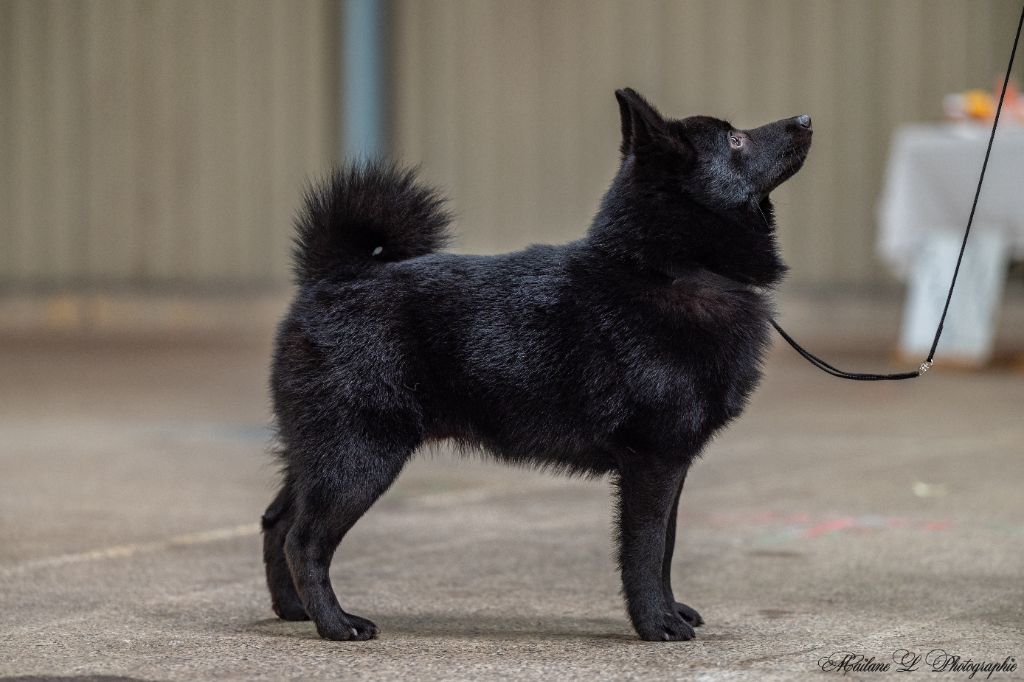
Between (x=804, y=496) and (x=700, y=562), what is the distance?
1251 millimetres

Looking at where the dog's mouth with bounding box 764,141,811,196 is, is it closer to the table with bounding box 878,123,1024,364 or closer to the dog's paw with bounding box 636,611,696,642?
the dog's paw with bounding box 636,611,696,642

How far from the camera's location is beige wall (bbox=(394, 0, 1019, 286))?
13000 millimetres

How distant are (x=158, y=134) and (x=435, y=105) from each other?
9.87 feet

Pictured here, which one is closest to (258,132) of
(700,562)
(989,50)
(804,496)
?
(989,50)

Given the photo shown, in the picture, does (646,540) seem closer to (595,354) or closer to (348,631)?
(595,354)

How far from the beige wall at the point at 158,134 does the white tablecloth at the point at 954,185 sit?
22.7ft

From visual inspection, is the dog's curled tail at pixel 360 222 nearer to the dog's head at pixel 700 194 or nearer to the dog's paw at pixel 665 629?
the dog's head at pixel 700 194

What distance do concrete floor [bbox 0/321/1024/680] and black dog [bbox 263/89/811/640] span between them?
9.9 inches

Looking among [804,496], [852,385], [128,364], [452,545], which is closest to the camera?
[452,545]

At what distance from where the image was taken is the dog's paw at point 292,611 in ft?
11.4

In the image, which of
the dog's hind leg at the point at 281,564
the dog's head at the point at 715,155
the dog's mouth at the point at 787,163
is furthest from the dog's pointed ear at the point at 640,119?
the dog's hind leg at the point at 281,564

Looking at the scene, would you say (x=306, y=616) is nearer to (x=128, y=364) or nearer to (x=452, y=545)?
(x=452, y=545)

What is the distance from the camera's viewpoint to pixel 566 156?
14.2 meters

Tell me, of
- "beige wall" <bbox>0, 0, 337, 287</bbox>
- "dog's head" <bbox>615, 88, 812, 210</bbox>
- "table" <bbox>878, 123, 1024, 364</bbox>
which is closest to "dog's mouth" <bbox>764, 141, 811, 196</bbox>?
"dog's head" <bbox>615, 88, 812, 210</bbox>
